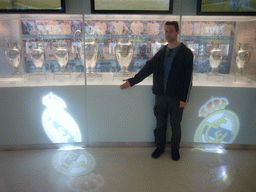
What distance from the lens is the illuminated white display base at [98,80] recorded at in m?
2.21

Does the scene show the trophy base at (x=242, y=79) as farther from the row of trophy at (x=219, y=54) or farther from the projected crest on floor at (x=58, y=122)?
the projected crest on floor at (x=58, y=122)

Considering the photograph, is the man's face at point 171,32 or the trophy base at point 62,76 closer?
the man's face at point 171,32

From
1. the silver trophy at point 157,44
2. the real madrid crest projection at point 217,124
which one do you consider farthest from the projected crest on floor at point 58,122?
the real madrid crest projection at point 217,124

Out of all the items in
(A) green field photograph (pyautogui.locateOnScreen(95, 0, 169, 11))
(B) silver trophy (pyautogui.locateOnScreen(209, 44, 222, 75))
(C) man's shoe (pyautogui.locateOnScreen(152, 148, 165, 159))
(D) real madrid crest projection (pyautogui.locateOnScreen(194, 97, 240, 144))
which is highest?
(A) green field photograph (pyautogui.locateOnScreen(95, 0, 169, 11))

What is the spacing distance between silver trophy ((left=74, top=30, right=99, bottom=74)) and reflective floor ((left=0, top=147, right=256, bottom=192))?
89cm

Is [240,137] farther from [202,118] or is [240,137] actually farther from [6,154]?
[6,154]

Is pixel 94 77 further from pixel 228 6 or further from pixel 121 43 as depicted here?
pixel 228 6

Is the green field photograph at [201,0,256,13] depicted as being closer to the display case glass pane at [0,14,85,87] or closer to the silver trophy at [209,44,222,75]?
the silver trophy at [209,44,222,75]

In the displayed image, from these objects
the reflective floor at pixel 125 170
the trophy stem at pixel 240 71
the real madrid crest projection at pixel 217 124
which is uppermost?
the trophy stem at pixel 240 71

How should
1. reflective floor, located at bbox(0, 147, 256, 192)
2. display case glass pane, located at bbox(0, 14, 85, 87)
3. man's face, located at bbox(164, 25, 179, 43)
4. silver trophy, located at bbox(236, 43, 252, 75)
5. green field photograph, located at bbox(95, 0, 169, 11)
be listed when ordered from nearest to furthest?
1. reflective floor, located at bbox(0, 147, 256, 192)
2. man's face, located at bbox(164, 25, 179, 43)
3. green field photograph, located at bbox(95, 0, 169, 11)
4. display case glass pane, located at bbox(0, 14, 85, 87)
5. silver trophy, located at bbox(236, 43, 252, 75)

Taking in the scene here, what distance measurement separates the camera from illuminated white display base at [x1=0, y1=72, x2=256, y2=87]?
2.21 m

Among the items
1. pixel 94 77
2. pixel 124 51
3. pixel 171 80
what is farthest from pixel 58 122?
pixel 171 80

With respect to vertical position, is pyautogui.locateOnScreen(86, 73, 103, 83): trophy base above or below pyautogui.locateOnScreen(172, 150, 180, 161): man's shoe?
above

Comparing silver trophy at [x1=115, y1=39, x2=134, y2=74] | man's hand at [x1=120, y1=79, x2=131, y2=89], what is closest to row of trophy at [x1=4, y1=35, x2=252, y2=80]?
silver trophy at [x1=115, y1=39, x2=134, y2=74]
